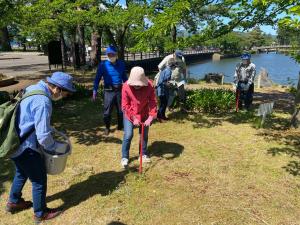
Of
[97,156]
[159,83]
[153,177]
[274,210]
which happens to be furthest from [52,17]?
[274,210]

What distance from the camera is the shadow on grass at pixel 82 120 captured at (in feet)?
24.5

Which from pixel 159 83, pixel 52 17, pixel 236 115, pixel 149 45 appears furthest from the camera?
pixel 52 17

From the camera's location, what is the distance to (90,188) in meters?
5.13

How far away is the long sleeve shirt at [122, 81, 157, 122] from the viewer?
5.34 m

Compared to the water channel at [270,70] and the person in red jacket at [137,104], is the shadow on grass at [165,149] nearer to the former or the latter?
the person in red jacket at [137,104]

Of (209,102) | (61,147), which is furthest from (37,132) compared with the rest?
(209,102)

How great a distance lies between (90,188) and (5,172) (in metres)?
1.71

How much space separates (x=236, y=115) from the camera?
9430 millimetres

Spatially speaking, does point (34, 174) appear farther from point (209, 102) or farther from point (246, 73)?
point (246, 73)

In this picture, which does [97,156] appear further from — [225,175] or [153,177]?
[225,175]

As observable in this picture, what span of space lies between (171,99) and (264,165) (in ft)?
11.9

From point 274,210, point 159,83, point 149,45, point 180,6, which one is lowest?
point 274,210

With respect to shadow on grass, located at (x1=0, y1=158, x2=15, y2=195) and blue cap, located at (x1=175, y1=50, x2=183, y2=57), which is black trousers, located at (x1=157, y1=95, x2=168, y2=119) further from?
shadow on grass, located at (x1=0, y1=158, x2=15, y2=195)

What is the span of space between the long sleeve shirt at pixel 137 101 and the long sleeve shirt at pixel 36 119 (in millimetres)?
1805
